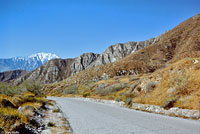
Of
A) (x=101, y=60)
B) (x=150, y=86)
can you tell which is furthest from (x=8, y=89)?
(x=101, y=60)

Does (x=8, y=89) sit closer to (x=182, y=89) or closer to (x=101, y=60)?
(x=182, y=89)

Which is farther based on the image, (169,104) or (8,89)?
(8,89)

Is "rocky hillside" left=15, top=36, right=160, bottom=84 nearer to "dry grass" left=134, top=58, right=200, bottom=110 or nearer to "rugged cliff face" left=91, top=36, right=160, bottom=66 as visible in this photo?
"rugged cliff face" left=91, top=36, right=160, bottom=66

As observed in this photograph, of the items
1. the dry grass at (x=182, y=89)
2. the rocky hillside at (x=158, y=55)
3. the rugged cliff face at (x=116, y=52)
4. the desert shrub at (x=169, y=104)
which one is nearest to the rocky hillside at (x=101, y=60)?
the rugged cliff face at (x=116, y=52)

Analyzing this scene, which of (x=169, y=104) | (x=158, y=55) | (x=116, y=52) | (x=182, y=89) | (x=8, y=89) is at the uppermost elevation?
(x=116, y=52)

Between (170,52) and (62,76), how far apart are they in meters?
143

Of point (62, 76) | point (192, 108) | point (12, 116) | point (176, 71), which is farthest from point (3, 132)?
point (62, 76)

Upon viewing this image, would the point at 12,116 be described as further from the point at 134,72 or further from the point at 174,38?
the point at 174,38

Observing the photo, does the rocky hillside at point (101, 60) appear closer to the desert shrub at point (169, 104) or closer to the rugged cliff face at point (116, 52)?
the rugged cliff face at point (116, 52)

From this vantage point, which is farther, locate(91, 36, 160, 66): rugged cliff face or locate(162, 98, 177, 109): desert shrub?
locate(91, 36, 160, 66): rugged cliff face

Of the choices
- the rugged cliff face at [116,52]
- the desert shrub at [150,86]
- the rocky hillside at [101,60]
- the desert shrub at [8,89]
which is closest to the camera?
the desert shrub at [150,86]

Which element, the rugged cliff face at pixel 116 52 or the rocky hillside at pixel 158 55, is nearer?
the rocky hillside at pixel 158 55

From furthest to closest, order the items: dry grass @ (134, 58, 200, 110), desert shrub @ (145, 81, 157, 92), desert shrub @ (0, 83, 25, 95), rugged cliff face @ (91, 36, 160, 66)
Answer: rugged cliff face @ (91, 36, 160, 66) < desert shrub @ (0, 83, 25, 95) < desert shrub @ (145, 81, 157, 92) < dry grass @ (134, 58, 200, 110)

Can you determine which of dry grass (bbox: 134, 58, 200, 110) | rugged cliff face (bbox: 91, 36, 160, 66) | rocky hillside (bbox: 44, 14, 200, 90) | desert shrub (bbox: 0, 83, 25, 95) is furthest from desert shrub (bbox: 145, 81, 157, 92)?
rugged cliff face (bbox: 91, 36, 160, 66)
